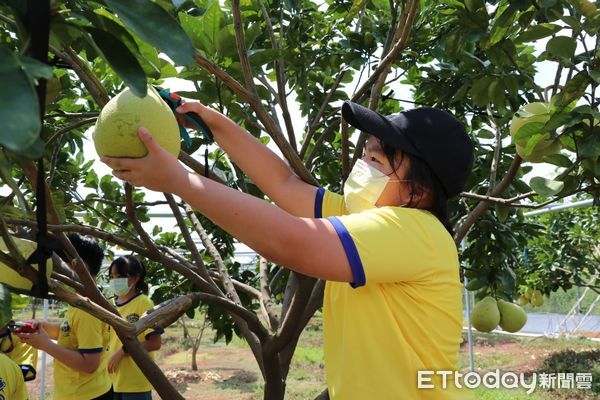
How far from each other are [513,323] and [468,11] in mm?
1628

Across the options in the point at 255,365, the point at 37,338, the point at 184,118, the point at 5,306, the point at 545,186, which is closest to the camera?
the point at 5,306

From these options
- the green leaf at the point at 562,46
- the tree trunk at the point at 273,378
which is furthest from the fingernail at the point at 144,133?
the green leaf at the point at 562,46

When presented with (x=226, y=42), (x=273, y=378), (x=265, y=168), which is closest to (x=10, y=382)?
(x=273, y=378)

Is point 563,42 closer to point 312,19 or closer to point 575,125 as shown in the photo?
point 575,125

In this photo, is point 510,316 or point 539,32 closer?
point 539,32

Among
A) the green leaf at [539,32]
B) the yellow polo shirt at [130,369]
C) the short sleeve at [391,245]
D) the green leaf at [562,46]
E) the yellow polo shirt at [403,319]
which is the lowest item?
the yellow polo shirt at [130,369]

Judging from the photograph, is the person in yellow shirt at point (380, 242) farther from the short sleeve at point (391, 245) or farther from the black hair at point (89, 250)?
the black hair at point (89, 250)

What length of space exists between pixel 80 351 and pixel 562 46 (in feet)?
7.44

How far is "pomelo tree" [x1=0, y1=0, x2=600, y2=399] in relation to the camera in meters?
0.64

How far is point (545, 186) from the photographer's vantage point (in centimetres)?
159

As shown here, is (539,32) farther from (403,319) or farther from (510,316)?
(510,316)

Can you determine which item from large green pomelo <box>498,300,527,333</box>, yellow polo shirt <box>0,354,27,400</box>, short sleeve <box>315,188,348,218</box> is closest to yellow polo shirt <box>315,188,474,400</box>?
short sleeve <box>315,188,348,218</box>

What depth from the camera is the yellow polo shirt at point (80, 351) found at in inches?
102

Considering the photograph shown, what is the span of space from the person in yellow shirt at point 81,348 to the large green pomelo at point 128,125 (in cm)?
172
